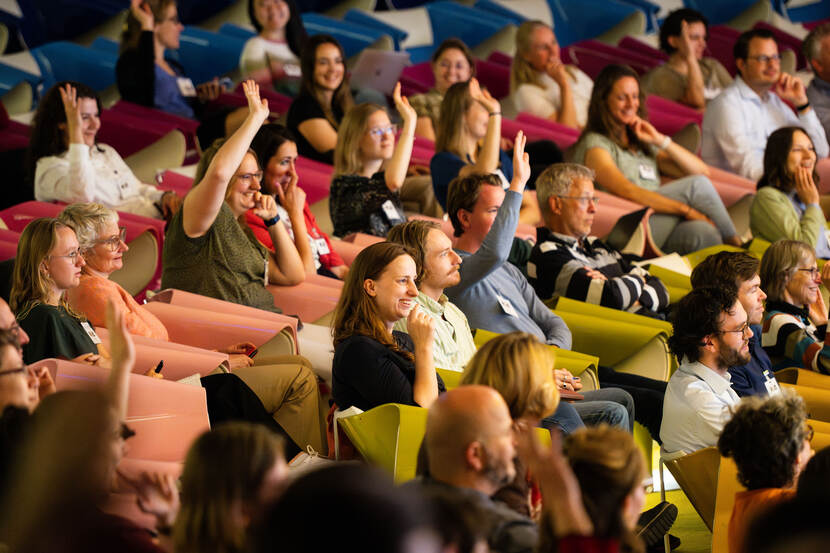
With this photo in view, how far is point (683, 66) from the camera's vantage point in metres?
7.00

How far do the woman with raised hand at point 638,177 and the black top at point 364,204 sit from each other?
3.57 ft

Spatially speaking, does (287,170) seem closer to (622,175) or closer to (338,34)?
(622,175)

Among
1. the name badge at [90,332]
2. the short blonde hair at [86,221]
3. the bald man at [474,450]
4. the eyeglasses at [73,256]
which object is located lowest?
the name badge at [90,332]

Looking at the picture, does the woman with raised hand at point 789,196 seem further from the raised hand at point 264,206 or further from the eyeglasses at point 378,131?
the raised hand at point 264,206

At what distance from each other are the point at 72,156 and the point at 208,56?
106 inches

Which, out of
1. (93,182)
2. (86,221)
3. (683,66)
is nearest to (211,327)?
(86,221)

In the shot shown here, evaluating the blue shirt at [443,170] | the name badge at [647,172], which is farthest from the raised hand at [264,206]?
the name badge at [647,172]

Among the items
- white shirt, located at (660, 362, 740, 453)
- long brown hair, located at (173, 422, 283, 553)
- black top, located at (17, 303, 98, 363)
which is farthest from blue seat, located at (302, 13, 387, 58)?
long brown hair, located at (173, 422, 283, 553)

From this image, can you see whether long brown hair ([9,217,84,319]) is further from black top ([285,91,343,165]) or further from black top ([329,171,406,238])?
black top ([285,91,343,165])

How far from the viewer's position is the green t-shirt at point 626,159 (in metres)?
5.17

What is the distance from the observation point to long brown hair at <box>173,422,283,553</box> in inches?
69.3

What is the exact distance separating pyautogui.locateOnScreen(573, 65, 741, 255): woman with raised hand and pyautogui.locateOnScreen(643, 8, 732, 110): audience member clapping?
1669 mm

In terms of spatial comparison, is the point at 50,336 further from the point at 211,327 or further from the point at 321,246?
the point at 321,246

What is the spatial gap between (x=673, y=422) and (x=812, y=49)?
3.93 meters
